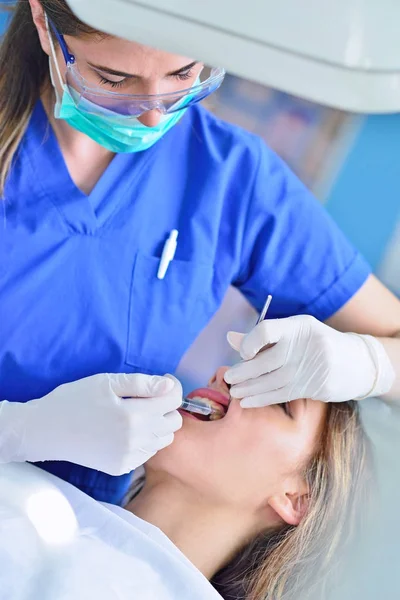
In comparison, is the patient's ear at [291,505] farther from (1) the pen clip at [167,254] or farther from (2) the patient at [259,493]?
(1) the pen clip at [167,254]

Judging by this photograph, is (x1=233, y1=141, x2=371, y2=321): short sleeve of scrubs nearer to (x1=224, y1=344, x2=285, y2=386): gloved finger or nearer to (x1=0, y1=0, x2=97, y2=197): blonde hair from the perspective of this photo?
(x1=224, y1=344, x2=285, y2=386): gloved finger

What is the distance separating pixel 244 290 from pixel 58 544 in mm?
717

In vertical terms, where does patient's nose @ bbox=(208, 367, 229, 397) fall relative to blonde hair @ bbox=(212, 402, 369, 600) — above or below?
above

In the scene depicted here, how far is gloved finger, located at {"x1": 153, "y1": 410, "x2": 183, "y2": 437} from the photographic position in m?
1.34

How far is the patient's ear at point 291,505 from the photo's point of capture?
148 cm

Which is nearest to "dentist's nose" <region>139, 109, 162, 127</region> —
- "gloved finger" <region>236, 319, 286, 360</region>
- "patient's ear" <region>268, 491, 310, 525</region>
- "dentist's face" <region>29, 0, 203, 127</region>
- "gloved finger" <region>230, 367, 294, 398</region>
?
"dentist's face" <region>29, 0, 203, 127</region>

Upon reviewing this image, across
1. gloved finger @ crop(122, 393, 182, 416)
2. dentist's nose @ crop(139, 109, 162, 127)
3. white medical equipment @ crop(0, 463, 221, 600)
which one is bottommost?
white medical equipment @ crop(0, 463, 221, 600)

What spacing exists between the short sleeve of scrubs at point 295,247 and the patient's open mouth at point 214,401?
0.27 meters

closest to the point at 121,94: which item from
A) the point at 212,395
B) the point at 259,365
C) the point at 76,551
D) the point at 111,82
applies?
the point at 111,82

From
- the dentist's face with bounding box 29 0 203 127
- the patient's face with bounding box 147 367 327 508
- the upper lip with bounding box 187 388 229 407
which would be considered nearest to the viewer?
the dentist's face with bounding box 29 0 203 127

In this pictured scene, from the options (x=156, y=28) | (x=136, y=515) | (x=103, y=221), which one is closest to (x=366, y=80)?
(x=156, y=28)

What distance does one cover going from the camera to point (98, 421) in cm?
133

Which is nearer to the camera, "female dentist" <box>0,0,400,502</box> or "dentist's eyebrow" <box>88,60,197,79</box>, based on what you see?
"dentist's eyebrow" <box>88,60,197,79</box>

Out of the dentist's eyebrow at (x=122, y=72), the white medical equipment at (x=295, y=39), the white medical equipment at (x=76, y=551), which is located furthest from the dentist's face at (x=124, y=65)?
the white medical equipment at (x=76, y=551)
